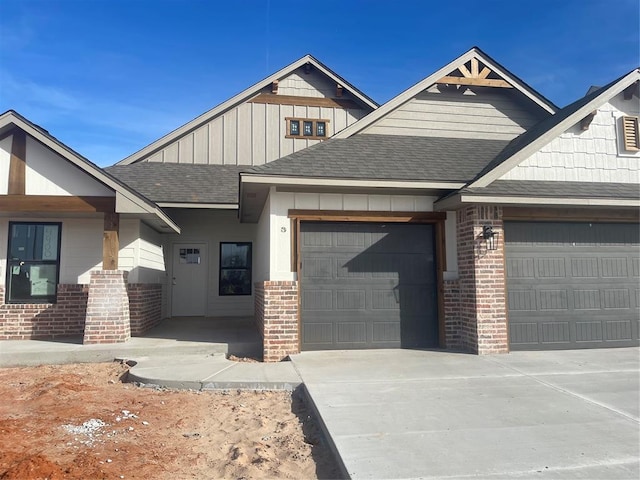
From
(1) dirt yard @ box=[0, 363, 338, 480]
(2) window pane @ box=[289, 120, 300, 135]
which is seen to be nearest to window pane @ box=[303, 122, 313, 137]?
(2) window pane @ box=[289, 120, 300, 135]

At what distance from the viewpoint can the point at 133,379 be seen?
21.6 ft

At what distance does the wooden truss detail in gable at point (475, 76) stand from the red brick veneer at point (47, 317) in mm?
9548

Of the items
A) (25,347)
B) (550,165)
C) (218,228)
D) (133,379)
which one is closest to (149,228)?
(218,228)

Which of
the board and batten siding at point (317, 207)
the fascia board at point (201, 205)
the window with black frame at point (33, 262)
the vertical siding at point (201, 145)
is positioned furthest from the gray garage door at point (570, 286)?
the vertical siding at point (201, 145)

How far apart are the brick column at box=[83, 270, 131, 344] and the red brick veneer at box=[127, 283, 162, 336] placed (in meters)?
0.95

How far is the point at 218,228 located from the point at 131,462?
32.5 ft

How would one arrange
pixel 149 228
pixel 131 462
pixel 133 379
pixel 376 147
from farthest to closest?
pixel 149 228
pixel 376 147
pixel 133 379
pixel 131 462

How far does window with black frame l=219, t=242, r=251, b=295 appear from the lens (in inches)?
525

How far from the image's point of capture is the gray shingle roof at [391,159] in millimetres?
7801

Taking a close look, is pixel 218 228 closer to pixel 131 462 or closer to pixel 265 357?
pixel 265 357

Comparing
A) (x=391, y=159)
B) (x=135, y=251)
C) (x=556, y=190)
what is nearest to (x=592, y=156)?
(x=556, y=190)

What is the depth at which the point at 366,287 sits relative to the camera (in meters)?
8.14

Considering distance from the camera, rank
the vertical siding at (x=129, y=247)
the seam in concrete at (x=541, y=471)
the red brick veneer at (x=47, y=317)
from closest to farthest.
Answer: the seam in concrete at (x=541, y=471)
the red brick veneer at (x=47, y=317)
the vertical siding at (x=129, y=247)

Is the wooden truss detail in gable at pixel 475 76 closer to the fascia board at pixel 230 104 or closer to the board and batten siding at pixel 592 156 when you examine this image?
the board and batten siding at pixel 592 156
